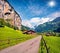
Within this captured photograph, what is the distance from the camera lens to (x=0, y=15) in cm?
18762

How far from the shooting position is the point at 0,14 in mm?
189000

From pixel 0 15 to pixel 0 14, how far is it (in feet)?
6.22
